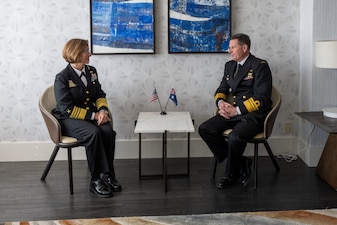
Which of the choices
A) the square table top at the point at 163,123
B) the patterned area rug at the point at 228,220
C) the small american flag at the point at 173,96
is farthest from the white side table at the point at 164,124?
the patterned area rug at the point at 228,220

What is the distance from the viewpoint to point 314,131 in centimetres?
441

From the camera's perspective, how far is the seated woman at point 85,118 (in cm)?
377

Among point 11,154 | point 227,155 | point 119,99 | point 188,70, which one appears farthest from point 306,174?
point 11,154

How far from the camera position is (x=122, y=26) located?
4430 mm

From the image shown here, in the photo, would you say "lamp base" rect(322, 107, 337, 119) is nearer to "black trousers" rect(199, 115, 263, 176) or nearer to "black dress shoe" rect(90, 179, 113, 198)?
"black trousers" rect(199, 115, 263, 176)

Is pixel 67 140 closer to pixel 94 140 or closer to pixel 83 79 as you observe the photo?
pixel 94 140

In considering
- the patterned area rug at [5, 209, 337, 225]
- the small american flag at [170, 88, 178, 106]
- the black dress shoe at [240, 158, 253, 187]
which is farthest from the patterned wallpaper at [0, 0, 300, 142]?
the patterned area rug at [5, 209, 337, 225]

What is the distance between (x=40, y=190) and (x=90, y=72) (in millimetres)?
1028

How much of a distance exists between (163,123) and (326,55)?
4.60ft

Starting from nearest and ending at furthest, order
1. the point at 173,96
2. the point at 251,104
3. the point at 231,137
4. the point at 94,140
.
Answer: the point at 94,140
the point at 231,137
the point at 251,104
the point at 173,96

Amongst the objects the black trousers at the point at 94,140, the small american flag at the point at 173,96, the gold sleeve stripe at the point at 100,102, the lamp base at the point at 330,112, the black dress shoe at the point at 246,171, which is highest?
the small american flag at the point at 173,96

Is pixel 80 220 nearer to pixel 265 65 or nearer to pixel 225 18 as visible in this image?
pixel 265 65

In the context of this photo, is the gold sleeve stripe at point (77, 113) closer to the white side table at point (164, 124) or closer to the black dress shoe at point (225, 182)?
the white side table at point (164, 124)

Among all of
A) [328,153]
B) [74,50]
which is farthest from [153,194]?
[328,153]
